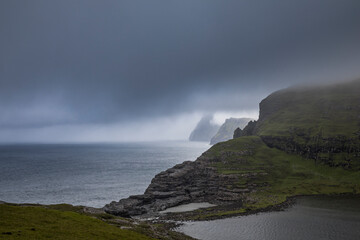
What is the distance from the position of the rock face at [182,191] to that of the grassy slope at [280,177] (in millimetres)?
9289

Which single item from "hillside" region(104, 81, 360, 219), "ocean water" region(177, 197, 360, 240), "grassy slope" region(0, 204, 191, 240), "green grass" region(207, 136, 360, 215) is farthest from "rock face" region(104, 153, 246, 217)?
"grassy slope" region(0, 204, 191, 240)

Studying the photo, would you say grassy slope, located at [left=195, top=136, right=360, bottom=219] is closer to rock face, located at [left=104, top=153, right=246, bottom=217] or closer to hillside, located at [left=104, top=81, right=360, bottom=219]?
hillside, located at [left=104, top=81, right=360, bottom=219]

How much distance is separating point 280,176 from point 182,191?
7691cm

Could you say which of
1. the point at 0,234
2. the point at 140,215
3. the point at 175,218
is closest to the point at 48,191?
the point at 140,215

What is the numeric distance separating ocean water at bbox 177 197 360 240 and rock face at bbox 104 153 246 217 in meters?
33.1

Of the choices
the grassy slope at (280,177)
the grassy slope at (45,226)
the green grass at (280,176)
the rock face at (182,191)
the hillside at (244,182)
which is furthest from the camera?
the green grass at (280,176)

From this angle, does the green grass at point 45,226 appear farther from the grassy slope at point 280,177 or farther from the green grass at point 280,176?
the green grass at point 280,176

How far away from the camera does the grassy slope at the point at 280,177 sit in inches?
5576

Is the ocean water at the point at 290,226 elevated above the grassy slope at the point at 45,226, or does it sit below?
below

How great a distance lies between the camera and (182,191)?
148500 millimetres

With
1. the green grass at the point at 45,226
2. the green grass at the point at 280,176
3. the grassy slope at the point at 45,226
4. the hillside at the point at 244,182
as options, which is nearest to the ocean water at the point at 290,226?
the hillside at the point at 244,182

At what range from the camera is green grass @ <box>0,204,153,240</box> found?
41250 millimetres

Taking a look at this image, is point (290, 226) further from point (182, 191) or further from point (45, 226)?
point (45, 226)

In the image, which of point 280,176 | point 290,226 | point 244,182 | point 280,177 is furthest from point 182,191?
point 280,176
